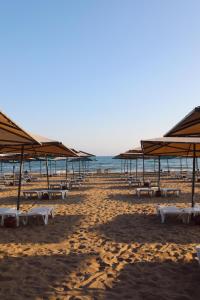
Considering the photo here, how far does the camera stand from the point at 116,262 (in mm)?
5238

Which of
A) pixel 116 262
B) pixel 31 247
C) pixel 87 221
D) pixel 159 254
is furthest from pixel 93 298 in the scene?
pixel 87 221

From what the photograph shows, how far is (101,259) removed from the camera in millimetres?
5395

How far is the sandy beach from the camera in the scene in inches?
164

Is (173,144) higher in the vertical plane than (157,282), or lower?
higher

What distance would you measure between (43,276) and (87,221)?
13.1 feet

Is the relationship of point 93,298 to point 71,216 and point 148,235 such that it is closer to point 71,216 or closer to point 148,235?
point 148,235

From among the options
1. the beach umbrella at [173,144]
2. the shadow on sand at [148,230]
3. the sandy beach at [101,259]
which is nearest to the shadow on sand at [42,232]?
the sandy beach at [101,259]

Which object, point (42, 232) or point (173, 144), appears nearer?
point (42, 232)

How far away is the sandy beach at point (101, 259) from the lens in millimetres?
4160

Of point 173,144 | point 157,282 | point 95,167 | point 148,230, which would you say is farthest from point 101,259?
point 95,167

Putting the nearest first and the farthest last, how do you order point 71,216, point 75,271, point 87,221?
1. point 75,271
2. point 87,221
3. point 71,216

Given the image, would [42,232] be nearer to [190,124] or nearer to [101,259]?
[101,259]

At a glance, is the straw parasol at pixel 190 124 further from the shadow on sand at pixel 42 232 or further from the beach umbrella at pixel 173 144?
the shadow on sand at pixel 42 232

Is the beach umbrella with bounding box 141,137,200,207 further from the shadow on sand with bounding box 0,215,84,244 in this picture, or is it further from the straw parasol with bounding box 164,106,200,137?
the shadow on sand with bounding box 0,215,84,244
